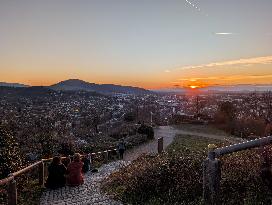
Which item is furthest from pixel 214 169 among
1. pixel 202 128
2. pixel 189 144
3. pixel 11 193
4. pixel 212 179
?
pixel 202 128

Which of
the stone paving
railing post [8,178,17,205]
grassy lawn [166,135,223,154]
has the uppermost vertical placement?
railing post [8,178,17,205]

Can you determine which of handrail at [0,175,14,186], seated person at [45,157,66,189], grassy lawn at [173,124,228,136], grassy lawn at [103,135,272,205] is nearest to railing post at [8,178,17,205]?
handrail at [0,175,14,186]

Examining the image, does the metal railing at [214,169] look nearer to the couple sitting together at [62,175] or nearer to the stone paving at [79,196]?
the stone paving at [79,196]

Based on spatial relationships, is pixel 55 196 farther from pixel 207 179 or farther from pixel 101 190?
pixel 207 179

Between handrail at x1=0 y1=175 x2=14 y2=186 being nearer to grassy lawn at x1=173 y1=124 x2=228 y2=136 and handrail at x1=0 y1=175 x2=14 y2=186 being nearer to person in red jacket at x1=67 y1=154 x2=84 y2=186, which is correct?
person in red jacket at x1=67 y1=154 x2=84 y2=186

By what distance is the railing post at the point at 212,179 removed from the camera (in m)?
6.84

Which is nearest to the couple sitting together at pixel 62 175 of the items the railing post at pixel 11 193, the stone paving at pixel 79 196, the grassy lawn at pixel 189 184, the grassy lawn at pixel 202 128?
the stone paving at pixel 79 196

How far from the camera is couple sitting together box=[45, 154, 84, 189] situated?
43.8ft

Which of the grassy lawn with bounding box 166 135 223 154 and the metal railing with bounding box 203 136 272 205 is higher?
the metal railing with bounding box 203 136 272 205

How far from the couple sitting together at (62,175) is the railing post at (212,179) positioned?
738 cm

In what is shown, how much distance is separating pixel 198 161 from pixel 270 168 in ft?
8.78

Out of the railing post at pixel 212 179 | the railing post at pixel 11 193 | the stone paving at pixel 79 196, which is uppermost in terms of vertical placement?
Result: the railing post at pixel 212 179

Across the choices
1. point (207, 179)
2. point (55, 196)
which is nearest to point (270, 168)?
point (207, 179)

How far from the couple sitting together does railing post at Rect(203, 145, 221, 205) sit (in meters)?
7.38
